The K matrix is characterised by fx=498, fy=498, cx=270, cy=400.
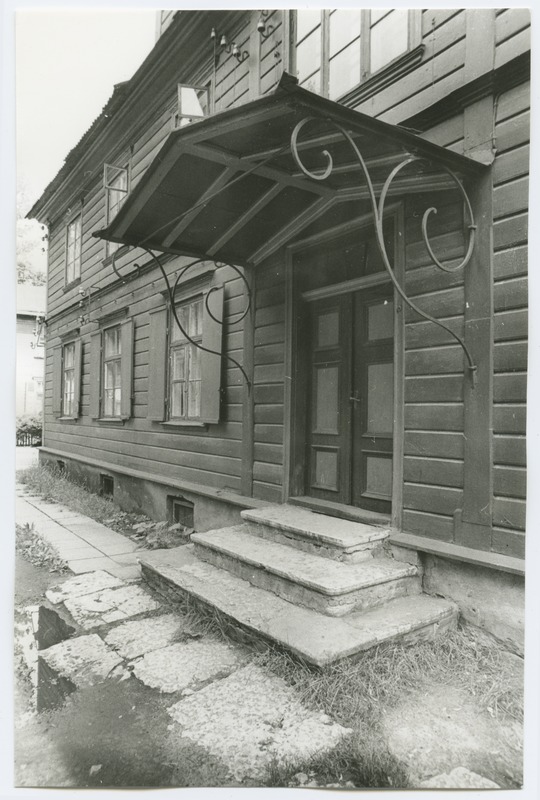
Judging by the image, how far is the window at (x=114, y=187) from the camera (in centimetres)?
782

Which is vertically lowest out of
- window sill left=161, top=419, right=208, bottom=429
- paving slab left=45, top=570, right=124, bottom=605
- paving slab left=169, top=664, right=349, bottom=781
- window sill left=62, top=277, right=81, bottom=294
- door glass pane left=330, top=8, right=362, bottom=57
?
paving slab left=45, top=570, right=124, bottom=605

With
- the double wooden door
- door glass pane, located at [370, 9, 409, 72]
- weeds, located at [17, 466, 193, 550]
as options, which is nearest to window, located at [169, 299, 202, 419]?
weeds, located at [17, 466, 193, 550]

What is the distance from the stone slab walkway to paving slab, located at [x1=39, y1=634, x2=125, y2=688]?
112cm

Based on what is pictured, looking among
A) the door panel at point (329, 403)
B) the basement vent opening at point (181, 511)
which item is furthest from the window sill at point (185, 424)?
the door panel at point (329, 403)

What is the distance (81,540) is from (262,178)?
4253 millimetres

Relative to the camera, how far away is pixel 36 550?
16.5 feet

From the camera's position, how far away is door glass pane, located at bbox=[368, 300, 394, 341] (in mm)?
3686

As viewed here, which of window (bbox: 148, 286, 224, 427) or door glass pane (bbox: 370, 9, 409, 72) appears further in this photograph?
window (bbox: 148, 286, 224, 427)

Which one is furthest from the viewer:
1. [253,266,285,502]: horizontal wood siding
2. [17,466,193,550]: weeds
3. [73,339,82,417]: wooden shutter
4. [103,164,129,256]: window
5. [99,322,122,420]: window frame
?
[73,339,82,417]: wooden shutter

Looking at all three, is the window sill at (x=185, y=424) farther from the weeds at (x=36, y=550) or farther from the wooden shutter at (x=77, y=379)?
the wooden shutter at (x=77, y=379)

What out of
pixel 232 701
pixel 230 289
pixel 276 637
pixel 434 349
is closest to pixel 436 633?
pixel 276 637

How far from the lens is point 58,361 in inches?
414

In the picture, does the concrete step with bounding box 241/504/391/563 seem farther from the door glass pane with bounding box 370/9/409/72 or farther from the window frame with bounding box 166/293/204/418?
the door glass pane with bounding box 370/9/409/72

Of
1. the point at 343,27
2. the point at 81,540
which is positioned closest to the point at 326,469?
the point at 81,540
